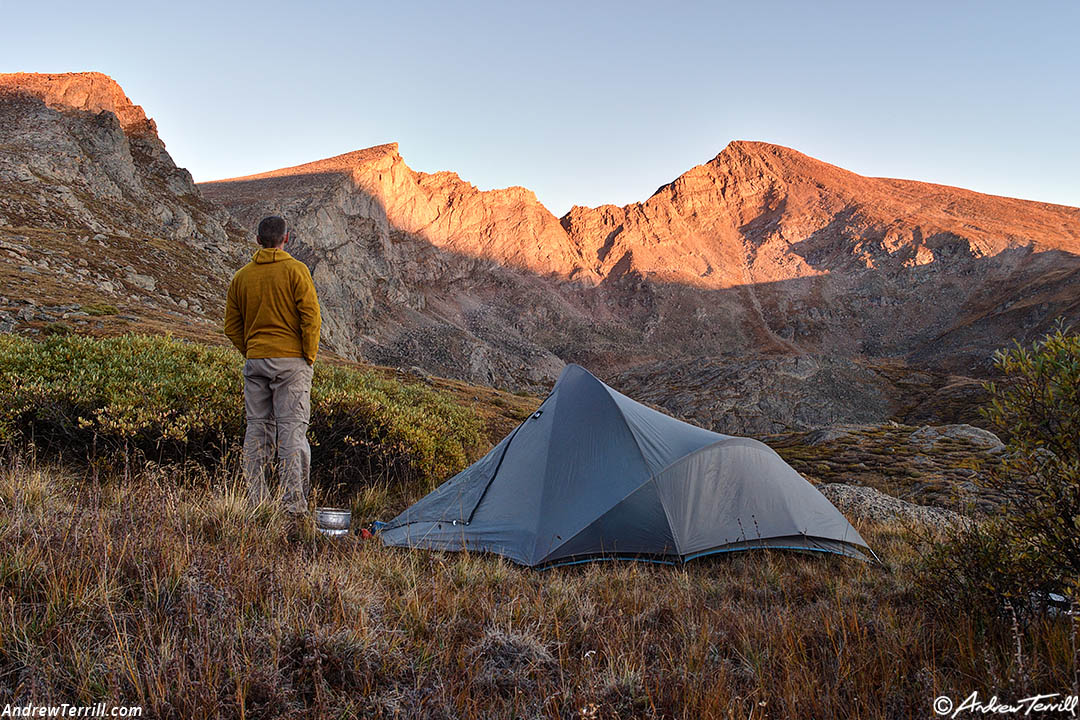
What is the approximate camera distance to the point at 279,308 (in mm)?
5578

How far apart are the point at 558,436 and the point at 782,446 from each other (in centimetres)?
1353

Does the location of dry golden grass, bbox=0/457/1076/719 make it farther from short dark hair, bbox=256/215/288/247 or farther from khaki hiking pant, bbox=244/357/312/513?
short dark hair, bbox=256/215/288/247

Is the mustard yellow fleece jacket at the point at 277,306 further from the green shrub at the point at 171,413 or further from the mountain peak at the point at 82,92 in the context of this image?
the mountain peak at the point at 82,92

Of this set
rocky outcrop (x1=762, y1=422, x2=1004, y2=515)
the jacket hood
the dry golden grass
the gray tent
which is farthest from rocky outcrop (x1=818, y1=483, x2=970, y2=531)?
the jacket hood

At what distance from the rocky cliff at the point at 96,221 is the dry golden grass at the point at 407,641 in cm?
1314

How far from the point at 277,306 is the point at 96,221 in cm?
2848

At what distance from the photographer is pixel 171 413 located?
6680 mm

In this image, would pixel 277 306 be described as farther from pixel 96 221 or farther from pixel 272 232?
pixel 96 221

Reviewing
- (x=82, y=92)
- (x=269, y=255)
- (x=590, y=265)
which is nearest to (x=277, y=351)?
(x=269, y=255)

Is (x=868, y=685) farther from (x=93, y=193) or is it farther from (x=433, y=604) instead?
(x=93, y=193)

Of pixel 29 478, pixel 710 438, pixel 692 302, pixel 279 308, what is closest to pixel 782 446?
pixel 710 438

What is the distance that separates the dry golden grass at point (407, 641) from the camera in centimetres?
242

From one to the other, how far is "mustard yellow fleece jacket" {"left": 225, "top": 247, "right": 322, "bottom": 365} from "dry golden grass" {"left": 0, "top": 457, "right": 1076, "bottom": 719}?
1.83 meters

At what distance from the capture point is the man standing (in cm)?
554
